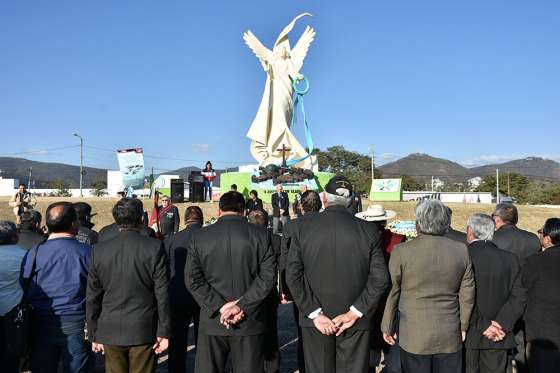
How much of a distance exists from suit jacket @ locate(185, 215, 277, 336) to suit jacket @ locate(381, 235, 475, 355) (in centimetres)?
91

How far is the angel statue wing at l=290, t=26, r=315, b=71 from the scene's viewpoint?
2367 cm

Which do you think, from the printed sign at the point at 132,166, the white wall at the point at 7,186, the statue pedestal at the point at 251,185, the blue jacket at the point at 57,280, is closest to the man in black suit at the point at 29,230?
the blue jacket at the point at 57,280

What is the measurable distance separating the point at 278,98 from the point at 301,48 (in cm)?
261

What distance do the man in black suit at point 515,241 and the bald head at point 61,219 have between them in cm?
384

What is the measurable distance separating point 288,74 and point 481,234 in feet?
67.9

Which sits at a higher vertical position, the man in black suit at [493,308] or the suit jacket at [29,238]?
the suit jacket at [29,238]

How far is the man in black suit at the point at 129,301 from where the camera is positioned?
348 centimetres

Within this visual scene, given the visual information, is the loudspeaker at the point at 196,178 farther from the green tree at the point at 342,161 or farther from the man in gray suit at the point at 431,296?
the green tree at the point at 342,161

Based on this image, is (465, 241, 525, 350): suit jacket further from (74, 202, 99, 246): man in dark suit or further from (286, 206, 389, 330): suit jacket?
(74, 202, 99, 246): man in dark suit

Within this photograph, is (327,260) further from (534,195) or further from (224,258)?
(534,195)

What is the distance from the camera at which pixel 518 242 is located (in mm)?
4887

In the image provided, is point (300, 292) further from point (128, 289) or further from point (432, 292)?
point (128, 289)

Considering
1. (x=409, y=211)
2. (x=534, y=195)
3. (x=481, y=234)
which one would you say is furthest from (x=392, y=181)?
(x=534, y=195)

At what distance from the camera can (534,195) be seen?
4847cm
